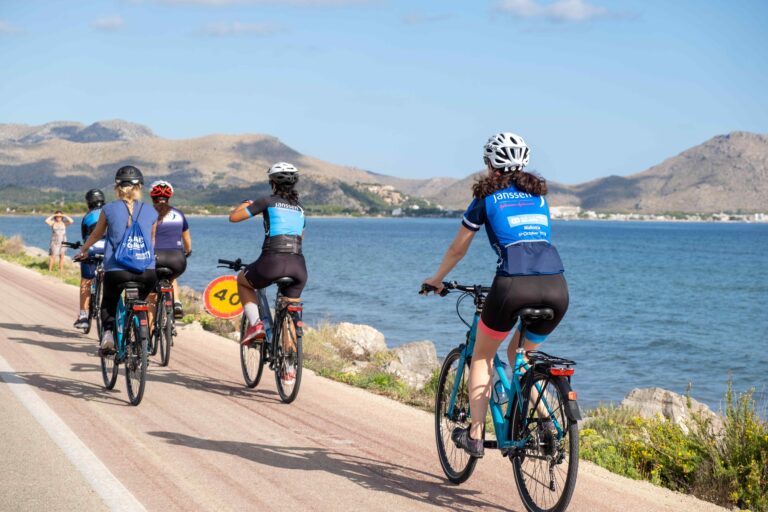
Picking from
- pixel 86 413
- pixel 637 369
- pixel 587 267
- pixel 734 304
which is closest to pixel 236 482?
pixel 86 413

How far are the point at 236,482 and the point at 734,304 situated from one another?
47622mm

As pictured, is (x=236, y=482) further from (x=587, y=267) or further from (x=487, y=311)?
(x=587, y=267)

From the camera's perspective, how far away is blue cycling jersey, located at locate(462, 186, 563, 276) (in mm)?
5645

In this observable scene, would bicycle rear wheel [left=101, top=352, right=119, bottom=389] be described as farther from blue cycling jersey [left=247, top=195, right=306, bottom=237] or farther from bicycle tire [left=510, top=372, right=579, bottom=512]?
bicycle tire [left=510, top=372, right=579, bottom=512]

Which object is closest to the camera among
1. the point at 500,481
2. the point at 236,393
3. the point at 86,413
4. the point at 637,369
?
the point at 500,481

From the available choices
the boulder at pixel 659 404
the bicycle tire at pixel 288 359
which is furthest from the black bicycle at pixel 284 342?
the boulder at pixel 659 404

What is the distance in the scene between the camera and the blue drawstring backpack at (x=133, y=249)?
9.17 meters

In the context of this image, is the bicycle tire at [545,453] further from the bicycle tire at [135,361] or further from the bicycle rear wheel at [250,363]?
the bicycle rear wheel at [250,363]

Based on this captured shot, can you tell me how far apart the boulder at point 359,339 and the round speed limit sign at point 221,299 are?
4.76m

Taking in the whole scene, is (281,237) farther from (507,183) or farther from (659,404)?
(659,404)

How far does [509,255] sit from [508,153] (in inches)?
28.1

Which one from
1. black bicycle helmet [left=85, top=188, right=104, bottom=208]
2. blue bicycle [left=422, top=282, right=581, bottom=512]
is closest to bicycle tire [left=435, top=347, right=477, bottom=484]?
blue bicycle [left=422, top=282, right=581, bottom=512]

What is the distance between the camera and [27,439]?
7.47m

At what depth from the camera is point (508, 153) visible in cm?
590
